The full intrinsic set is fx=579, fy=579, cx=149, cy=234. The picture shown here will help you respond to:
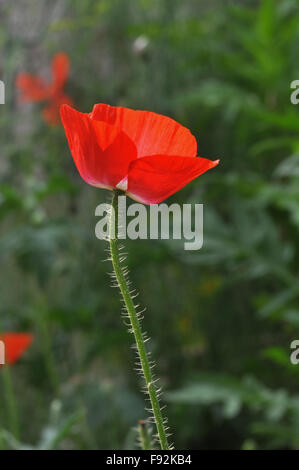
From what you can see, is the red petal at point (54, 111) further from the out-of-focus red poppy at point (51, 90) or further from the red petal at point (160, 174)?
the red petal at point (160, 174)

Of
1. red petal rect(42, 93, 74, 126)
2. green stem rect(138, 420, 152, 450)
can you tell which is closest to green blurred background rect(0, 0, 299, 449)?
red petal rect(42, 93, 74, 126)

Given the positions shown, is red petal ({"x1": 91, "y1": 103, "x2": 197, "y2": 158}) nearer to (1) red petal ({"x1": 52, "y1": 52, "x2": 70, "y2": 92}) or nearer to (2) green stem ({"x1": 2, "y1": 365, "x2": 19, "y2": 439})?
(2) green stem ({"x1": 2, "y1": 365, "x2": 19, "y2": 439})

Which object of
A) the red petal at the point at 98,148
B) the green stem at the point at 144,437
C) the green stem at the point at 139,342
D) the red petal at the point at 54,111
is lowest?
the green stem at the point at 144,437

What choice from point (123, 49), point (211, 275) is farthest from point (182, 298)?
point (123, 49)

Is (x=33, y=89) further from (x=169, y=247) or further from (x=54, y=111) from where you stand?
(x=169, y=247)

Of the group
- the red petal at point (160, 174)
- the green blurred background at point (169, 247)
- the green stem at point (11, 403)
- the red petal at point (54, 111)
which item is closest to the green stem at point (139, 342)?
the red petal at point (160, 174)

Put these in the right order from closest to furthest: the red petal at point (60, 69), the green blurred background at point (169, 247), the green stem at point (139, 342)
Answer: the green stem at point (139, 342), the green blurred background at point (169, 247), the red petal at point (60, 69)
